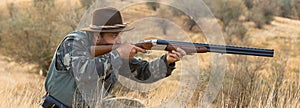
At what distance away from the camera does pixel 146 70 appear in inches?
183

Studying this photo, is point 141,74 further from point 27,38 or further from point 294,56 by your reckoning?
point 294,56

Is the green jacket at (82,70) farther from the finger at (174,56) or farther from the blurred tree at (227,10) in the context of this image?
the blurred tree at (227,10)

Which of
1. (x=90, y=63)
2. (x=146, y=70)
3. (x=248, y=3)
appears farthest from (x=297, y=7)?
(x=90, y=63)

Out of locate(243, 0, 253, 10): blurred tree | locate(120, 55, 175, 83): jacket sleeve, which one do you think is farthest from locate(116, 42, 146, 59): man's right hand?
locate(243, 0, 253, 10): blurred tree

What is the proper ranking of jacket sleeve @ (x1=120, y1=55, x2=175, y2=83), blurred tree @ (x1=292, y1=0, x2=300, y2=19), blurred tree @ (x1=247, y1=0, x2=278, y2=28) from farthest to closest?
blurred tree @ (x1=292, y1=0, x2=300, y2=19) < blurred tree @ (x1=247, y1=0, x2=278, y2=28) < jacket sleeve @ (x1=120, y1=55, x2=175, y2=83)

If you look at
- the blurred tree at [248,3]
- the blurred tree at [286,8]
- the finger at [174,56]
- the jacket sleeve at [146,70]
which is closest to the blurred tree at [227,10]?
the blurred tree at [248,3]

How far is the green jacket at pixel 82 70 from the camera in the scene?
397 centimetres

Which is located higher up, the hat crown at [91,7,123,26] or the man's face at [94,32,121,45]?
the hat crown at [91,7,123,26]

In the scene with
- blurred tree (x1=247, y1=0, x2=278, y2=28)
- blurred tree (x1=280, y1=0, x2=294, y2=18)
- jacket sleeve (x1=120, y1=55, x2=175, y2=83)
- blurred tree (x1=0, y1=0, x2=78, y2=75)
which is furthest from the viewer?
blurred tree (x1=280, y1=0, x2=294, y2=18)

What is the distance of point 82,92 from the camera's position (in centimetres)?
418

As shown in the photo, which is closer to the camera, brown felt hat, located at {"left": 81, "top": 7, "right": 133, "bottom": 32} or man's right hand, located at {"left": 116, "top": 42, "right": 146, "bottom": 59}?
man's right hand, located at {"left": 116, "top": 42, "right": 146, "bottom": 59}

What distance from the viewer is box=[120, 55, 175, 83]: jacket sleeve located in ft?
14.7

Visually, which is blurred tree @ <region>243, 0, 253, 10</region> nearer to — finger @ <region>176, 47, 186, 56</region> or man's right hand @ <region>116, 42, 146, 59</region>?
finger @ <region>176, 47, 186, 56</region>

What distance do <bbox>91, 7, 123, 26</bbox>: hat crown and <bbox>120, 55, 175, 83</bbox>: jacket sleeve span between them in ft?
1.47
